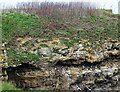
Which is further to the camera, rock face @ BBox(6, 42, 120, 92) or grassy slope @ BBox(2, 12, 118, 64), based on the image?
grassy slope @ BBox(2, 12, 118, 64)

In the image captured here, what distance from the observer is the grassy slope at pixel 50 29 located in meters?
15.6

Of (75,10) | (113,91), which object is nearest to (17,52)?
(113,91)

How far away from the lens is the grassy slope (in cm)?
1556

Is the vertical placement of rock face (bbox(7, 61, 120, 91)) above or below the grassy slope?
below

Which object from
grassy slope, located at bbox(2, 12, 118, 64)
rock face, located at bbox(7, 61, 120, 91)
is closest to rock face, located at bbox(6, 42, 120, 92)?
rock face, located at bbox(7, 61, 120, 91)

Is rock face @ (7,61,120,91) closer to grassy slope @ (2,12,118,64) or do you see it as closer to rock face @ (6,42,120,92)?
rock face @ (6,42,120,92)

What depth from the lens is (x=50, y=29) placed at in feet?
56.9

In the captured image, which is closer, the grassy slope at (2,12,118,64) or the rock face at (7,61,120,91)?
the rock face at (7,61,120,91)

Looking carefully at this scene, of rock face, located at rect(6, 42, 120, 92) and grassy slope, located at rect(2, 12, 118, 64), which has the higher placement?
grassy slope, located at rect(2, 12, 118, 64)

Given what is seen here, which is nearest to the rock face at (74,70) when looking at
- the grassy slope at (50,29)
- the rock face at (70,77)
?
the rock face at (70,77)

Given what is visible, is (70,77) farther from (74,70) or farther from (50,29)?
(50,29)

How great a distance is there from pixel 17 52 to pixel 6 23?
2127mm

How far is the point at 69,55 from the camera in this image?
620 inches

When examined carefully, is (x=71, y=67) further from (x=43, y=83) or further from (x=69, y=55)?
(x=43, y=83)
